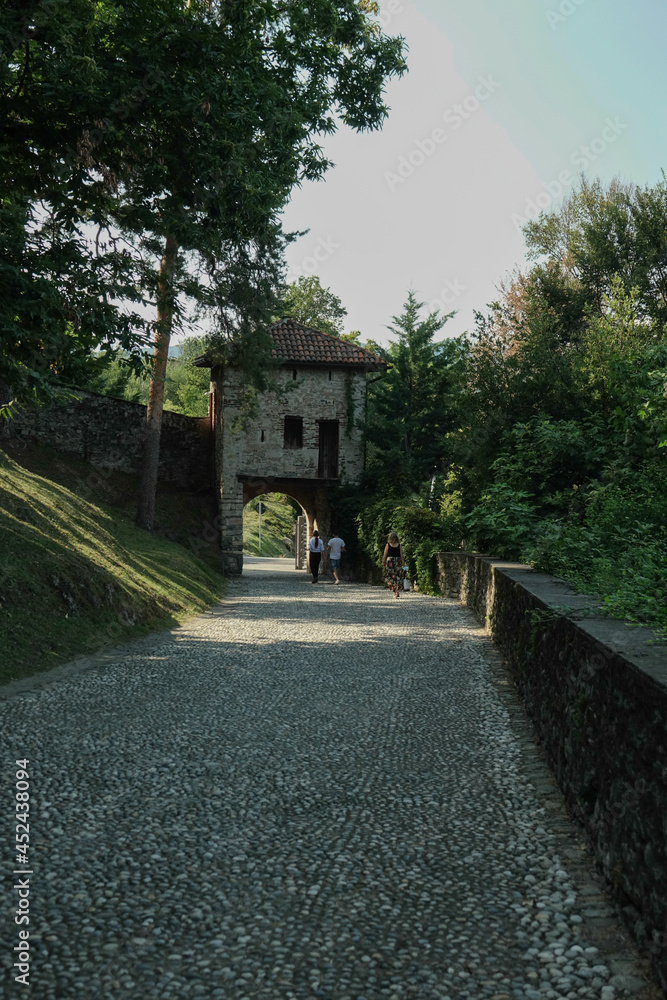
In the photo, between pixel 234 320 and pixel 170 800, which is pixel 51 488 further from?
pixel 170 800

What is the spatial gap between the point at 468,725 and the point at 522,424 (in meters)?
10.5

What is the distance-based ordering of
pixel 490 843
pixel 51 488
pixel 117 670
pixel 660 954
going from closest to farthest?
pixel 660 954, pixel 490 843, pixel 117 670, pixel 51 488

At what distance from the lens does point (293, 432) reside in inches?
1110

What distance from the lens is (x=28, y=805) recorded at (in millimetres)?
4305

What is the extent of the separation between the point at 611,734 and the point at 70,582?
7.57 m

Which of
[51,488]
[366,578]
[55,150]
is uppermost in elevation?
[55,150]

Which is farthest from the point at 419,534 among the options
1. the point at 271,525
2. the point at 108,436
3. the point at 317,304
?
the point at 271,525

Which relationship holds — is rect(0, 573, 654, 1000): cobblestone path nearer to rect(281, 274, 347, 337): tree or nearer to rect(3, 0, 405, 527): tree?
rect(3, 0, 405, 527): tree

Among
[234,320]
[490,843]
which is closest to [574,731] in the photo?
[490,843]

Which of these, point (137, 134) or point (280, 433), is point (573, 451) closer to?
point (137, 134)

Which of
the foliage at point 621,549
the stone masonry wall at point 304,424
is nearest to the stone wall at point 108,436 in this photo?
the stone masonry wall at point 304,424

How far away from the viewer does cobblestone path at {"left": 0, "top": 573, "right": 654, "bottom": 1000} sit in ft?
9.33

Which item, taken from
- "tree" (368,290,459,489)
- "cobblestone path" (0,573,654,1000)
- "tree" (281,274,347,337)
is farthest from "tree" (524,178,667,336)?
"cobblestone path" (0,573,654,1000)

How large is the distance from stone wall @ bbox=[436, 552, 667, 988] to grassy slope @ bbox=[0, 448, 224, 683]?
471cm
